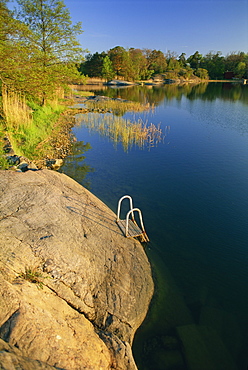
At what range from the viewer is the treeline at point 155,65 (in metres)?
74.8

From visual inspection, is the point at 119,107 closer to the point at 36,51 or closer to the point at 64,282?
the point at 36,51

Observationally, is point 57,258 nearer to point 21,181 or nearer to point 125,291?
point 125,291

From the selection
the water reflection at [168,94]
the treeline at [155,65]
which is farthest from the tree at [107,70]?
the water reflection at [168,94]

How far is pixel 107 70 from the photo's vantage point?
70.8 m

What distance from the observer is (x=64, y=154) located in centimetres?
1320

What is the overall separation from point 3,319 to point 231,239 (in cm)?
662

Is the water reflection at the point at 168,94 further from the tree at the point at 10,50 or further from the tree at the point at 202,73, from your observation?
the tree at the point at 202,73

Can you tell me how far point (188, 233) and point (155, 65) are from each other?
330ft

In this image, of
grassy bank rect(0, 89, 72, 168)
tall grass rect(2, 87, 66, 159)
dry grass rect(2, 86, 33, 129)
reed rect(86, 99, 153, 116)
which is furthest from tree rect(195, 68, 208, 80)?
dry grass rect(2, 86, 33, 129)

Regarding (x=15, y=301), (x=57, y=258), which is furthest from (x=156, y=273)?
(x=15, y=301)

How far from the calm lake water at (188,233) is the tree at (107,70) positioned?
63899mm

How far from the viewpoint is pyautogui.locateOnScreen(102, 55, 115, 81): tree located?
70312 mm

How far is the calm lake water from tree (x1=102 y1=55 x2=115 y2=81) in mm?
63899

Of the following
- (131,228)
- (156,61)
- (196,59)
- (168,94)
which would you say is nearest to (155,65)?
(156,61)
